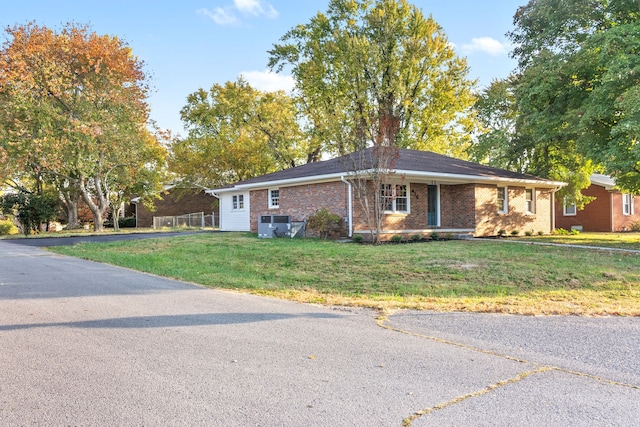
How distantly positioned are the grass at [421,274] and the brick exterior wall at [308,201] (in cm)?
333

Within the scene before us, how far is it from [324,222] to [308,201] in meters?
2.16

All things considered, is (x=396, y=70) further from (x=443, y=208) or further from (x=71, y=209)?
(x=71, y=209)

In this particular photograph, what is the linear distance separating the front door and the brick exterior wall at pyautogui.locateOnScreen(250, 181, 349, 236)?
392 centimetres

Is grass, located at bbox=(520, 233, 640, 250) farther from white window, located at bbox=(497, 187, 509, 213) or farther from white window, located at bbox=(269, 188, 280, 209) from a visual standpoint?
white window, located at bbox=(269, 188, 280, 209)

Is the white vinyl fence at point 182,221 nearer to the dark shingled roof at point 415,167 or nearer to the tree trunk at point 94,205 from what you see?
the tree trunk at point 94,205

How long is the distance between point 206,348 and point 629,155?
15.0m

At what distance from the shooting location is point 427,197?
1948 centimetres

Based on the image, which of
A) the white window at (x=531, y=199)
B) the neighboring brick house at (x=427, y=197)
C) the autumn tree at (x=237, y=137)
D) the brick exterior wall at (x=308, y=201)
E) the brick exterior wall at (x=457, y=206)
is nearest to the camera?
the neighboring brick house at (x=427, y=197)

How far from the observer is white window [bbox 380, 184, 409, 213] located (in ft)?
57.0

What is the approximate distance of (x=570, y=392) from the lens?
12.6ft

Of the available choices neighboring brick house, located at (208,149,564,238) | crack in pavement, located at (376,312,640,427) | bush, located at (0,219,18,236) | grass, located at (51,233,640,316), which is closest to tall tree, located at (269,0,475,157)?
neighboring brick house, located at (208,149,564,238)

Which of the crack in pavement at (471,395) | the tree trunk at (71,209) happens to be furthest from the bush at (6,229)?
Answer: the crack in pavement at (471,395)

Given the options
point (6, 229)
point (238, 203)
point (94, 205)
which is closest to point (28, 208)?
point (94, 205)

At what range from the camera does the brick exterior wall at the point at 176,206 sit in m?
43.7
